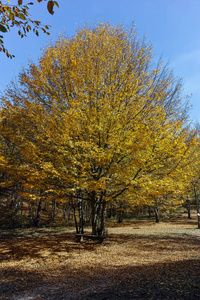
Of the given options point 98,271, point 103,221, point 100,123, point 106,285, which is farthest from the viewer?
point 103,221

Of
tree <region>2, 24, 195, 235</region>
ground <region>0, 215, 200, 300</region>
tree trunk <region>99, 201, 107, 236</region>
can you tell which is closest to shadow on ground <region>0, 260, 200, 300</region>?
→ ground <region>0, 215, 200, 300</region>

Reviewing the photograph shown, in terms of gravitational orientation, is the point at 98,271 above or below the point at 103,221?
below

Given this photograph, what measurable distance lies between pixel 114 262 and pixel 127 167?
369cm

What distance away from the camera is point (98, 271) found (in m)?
5.91

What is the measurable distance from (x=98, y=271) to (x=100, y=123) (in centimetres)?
529

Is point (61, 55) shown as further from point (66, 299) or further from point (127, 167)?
point (66, 299)

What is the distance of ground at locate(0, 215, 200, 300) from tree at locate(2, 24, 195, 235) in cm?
229

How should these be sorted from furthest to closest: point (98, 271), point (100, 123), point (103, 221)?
point (103, 221)
point (100, 123)
point (98, 271)

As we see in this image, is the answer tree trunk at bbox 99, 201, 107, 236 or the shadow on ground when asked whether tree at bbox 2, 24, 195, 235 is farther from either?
the shadow on ground

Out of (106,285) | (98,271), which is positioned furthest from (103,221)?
(106,285)

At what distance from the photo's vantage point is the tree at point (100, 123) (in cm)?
705

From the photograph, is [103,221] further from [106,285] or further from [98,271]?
[106,285]

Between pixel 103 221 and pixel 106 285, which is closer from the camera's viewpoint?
pixel 106 285

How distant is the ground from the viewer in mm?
3955
